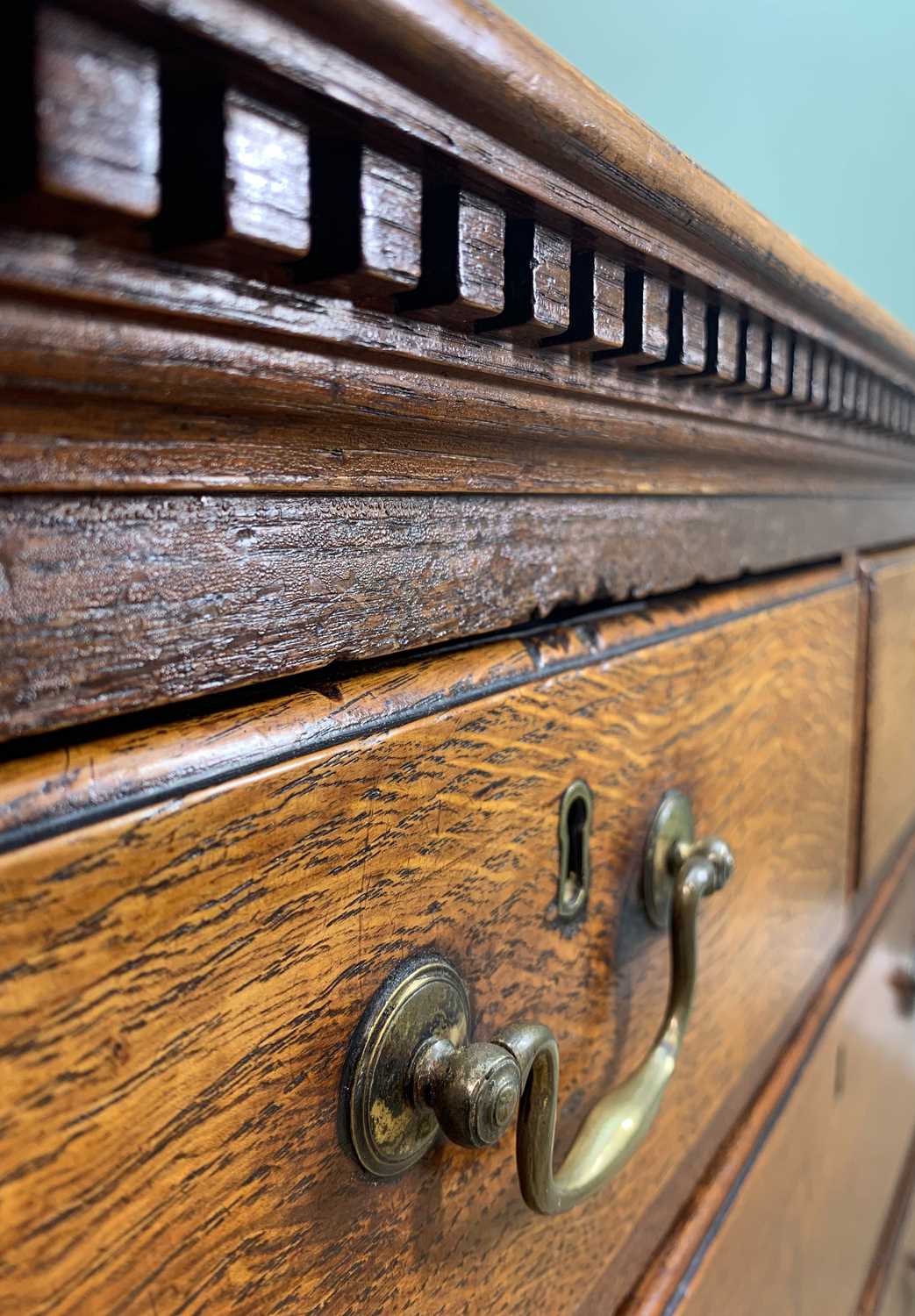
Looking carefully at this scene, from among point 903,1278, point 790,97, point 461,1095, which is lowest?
point 903,1278

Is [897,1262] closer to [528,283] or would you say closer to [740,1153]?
[740,1153]

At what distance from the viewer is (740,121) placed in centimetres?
109

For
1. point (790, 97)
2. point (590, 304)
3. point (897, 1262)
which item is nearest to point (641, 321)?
point (590, 304)


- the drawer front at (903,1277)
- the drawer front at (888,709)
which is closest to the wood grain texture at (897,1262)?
the drawer front at (903,1277)

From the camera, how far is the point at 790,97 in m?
1.19

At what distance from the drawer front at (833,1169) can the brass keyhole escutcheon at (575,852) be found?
0.17 metres

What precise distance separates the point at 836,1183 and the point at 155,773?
517 millimetres

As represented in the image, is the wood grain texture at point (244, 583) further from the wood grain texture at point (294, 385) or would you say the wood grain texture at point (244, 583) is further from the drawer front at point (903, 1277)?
the drawer front at point (903, 1277)

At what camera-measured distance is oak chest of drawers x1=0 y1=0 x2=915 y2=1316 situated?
13 cm

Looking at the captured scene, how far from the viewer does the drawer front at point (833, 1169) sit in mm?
376

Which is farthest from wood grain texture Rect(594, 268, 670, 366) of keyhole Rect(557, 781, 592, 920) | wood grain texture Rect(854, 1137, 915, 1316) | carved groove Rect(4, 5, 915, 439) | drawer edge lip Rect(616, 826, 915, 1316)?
wood grain texture Rect(854, 1137, 915, 1316)

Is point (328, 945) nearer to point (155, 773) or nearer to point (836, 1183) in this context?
point (155, 773)

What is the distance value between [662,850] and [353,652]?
0.50 ft

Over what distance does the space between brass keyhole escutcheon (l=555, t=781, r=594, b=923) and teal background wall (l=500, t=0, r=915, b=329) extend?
2.40 feet
